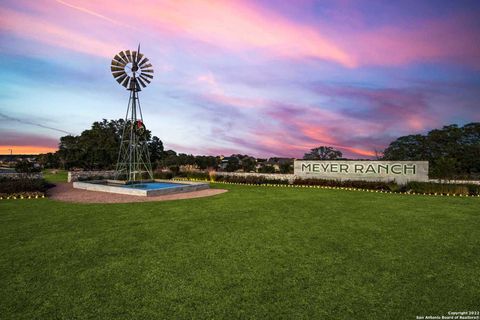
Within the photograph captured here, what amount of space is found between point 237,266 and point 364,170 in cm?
1808

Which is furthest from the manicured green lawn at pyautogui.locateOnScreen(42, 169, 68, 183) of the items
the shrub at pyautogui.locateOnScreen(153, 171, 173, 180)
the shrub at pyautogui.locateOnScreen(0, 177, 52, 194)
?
the shrub at pyautogui.locateOnScreen(0, 177, 52, 194)

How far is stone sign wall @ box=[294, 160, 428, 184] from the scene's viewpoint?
19.0 metres

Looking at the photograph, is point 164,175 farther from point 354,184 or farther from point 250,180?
point 354,184

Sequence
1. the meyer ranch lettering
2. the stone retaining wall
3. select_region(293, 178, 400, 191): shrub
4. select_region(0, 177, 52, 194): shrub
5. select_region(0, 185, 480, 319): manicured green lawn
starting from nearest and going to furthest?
1. select_region(0, 185, 480, 319): manicured green lawn
2. select_region(0, 177, 52, 194): shrub
3. select_region(293, 178, 400, 191): shrub
4. the meyer ranch lettering
5. the stone retaining wall

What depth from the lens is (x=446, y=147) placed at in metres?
39.1

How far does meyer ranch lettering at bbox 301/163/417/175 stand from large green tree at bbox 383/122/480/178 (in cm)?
1774

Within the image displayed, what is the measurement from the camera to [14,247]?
18.5 ft

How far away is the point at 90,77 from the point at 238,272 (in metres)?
18.9

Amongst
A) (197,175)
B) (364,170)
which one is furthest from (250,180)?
(364,170)

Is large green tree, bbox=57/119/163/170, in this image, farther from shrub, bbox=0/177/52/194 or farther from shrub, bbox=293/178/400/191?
shrub, bbox=293/178/400/191

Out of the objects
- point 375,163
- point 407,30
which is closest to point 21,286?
point 407,30

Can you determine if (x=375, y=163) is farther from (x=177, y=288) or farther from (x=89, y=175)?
(x=89, y=175)

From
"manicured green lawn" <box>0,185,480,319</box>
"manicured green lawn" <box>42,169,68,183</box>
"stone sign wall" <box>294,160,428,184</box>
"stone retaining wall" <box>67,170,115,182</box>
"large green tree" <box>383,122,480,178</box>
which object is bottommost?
"manicured green lawn" <box>0,185,480,319</box>

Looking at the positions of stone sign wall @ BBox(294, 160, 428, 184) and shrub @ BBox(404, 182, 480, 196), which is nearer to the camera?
shrub @ BBox(404, 182, 480, 196)
